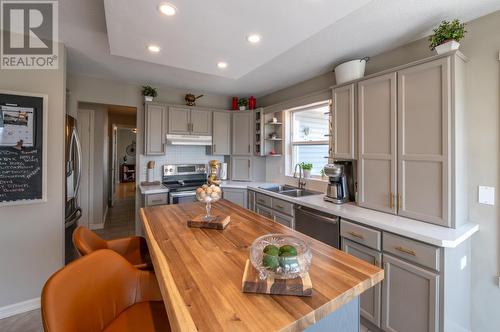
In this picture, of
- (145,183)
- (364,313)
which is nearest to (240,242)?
(364,313)

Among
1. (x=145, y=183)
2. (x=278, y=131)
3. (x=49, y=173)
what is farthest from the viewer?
(x=278, y=131)

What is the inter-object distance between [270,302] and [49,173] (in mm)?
2563

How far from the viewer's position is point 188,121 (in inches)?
149

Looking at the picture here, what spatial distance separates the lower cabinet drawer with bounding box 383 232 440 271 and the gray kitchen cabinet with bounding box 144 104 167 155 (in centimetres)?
318

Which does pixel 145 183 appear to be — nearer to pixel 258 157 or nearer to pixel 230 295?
pixel 258 157

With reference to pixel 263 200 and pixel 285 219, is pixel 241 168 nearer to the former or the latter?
pixel 263 200

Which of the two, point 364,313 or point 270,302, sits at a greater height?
point 270,302

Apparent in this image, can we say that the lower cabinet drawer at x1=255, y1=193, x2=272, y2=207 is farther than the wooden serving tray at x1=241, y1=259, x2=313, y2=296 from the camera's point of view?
Yes

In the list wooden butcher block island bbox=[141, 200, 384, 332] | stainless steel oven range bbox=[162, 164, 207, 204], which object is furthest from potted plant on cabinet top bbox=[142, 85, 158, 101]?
wooden butcher block island bbox=[141, 200, 384, 332]

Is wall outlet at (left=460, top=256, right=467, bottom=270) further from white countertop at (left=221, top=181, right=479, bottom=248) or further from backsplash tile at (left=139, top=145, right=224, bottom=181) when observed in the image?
backsplash tile at (left=139, top=145, right=224, bottom=181)

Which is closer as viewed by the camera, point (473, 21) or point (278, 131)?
point (473, 21)

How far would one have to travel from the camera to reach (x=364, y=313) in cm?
193

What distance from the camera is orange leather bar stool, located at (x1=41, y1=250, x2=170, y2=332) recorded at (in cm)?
82

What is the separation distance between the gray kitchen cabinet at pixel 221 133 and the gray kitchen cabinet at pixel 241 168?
8.2 inches
